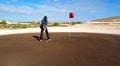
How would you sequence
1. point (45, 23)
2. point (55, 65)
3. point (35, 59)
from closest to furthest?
point (55, 65) < point (35, 59) < point (45, 23)

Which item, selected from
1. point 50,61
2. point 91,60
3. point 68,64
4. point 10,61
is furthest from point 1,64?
point 91,60

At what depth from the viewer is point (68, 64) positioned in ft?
25.8

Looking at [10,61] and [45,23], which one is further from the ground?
[45,23]

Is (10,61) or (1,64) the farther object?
(10,61)

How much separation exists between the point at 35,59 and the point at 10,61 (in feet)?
3.72

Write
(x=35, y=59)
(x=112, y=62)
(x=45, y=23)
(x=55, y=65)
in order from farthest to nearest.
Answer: (x=45, y=23) → (x=35, y=59) → (x=112, y=62) → (x=55, y=65)

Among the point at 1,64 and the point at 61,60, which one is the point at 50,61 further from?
the point at 1,64

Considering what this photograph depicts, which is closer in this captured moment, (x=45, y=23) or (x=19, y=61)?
(x=19, y=61)

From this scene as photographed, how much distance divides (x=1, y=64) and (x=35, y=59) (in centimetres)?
160

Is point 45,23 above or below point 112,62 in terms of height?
above

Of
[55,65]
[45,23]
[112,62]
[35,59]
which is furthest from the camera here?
[45,23]

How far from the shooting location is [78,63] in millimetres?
8016

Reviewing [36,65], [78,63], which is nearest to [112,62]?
[78,63]

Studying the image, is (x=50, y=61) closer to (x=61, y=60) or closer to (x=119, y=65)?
(x=61, y=60)
